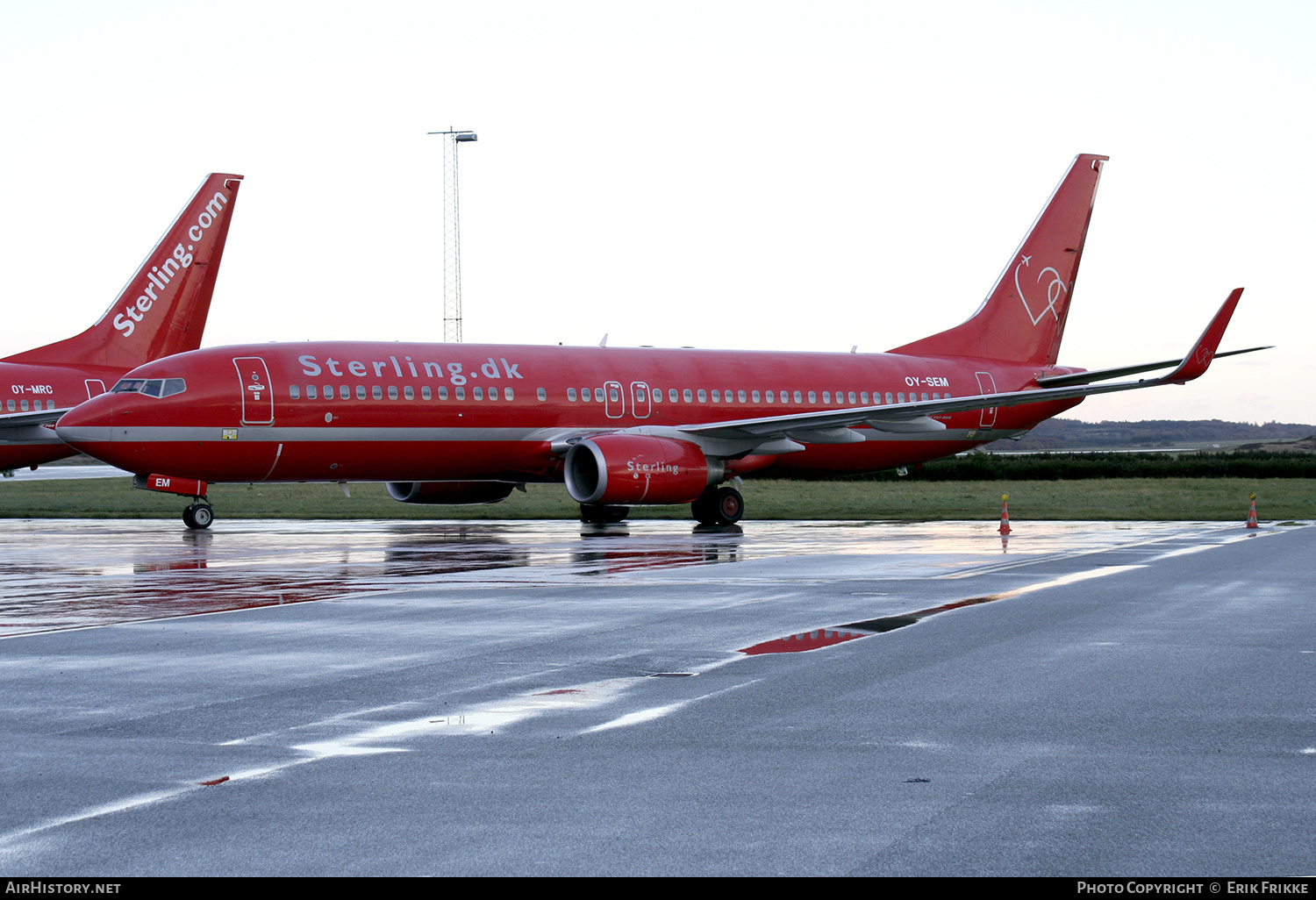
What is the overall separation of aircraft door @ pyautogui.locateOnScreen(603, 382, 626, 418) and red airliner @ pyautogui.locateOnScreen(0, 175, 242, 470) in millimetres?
13783

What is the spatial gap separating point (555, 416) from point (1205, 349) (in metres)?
13.4

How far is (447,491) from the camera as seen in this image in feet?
106

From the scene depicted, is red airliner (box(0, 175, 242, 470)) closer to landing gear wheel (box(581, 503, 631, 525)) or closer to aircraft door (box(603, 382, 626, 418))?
landing gear wheel (box(581, 503, 631, 525))

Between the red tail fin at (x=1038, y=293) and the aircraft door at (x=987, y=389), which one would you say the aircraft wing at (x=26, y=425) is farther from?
the aircraft door at (x=987, y=389)

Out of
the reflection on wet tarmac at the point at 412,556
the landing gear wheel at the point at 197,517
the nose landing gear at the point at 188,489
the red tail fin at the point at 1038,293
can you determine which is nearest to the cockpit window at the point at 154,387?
the nose landing gear at the point at 188,489

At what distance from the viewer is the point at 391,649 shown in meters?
Answer: 10.9

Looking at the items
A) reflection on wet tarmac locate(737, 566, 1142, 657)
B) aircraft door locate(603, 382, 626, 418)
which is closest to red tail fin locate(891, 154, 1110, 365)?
aircraft door locate(603, 382, 626, 418)

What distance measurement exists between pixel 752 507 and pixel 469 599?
87.2 ft

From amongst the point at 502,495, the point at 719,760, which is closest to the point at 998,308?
the point at 502,495

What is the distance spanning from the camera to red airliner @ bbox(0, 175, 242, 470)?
35.8 meters

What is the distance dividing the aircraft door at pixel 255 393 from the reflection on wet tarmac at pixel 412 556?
7.15ft

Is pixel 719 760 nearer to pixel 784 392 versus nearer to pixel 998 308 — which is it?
pixel 784 392

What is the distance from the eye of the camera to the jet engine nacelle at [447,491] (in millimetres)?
32250

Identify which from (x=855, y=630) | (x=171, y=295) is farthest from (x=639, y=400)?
(x=855, y=630)
